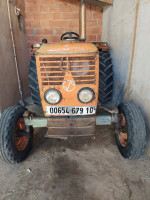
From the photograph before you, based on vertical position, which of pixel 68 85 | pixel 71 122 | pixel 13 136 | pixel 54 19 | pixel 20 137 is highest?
pixel 54 19

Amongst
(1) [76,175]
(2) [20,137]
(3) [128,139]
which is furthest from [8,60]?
(3) [128,139]

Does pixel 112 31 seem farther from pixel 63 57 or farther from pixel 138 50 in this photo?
pixel 63 57

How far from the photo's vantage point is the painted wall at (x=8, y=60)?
8.23 feet

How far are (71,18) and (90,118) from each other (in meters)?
3.04

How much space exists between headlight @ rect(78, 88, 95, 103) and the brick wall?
8.94 ft

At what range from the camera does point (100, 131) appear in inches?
96.3

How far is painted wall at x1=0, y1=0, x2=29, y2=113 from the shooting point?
2510 millimetres

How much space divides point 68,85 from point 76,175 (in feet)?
3.16

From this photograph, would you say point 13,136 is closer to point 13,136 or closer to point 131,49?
→ point 13,136

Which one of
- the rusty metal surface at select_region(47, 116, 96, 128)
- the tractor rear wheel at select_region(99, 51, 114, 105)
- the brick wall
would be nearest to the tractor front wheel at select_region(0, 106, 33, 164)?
the rusty metal surface at select_region(47, 116, 96, 128)

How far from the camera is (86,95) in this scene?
1587mm

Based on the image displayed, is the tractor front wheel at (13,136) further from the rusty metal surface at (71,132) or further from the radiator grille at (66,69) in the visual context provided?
the radiator grille at (66,69)

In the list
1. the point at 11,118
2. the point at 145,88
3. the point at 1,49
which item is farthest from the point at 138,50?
the point at 1,49

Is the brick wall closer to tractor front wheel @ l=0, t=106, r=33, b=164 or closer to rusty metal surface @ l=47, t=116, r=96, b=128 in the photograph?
tractor front wheel @ l=0, t=106, r=33, b=164
